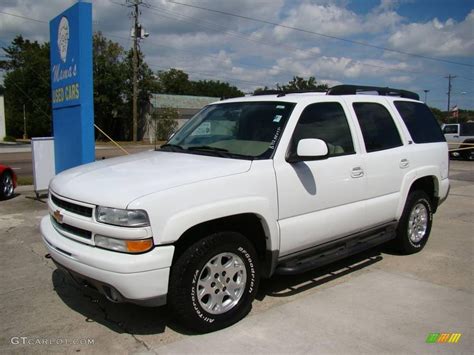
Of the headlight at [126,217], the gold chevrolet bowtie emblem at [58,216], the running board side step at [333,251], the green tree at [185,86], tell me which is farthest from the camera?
the green tree at [185,86]

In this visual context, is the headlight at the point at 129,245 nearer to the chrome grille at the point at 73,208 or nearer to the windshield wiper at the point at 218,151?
the chrome grille at the point at 73,208

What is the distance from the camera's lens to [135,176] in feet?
11.9

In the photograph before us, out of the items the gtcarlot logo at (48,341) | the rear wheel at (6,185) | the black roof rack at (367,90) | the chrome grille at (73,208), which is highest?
A: the black roof rack at (367,90)

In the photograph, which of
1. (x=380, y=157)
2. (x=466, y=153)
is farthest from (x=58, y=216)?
(x=466, y=153)

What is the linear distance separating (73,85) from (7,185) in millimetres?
2945

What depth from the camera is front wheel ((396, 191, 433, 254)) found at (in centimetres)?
570

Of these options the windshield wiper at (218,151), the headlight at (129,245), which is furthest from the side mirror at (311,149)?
the headlight at (129,245)

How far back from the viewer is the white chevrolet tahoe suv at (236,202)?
10.7ft

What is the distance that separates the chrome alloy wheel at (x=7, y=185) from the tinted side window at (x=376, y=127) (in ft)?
26.0

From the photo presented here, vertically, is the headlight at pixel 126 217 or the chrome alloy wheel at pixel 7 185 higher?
the headlight at pixel 126 217

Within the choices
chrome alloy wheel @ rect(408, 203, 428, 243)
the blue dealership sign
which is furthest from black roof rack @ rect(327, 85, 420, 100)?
the blue dealership sign

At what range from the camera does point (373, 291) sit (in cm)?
460

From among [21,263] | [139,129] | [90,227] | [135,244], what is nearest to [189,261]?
[135,244]

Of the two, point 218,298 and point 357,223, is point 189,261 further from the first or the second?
point 357,223
